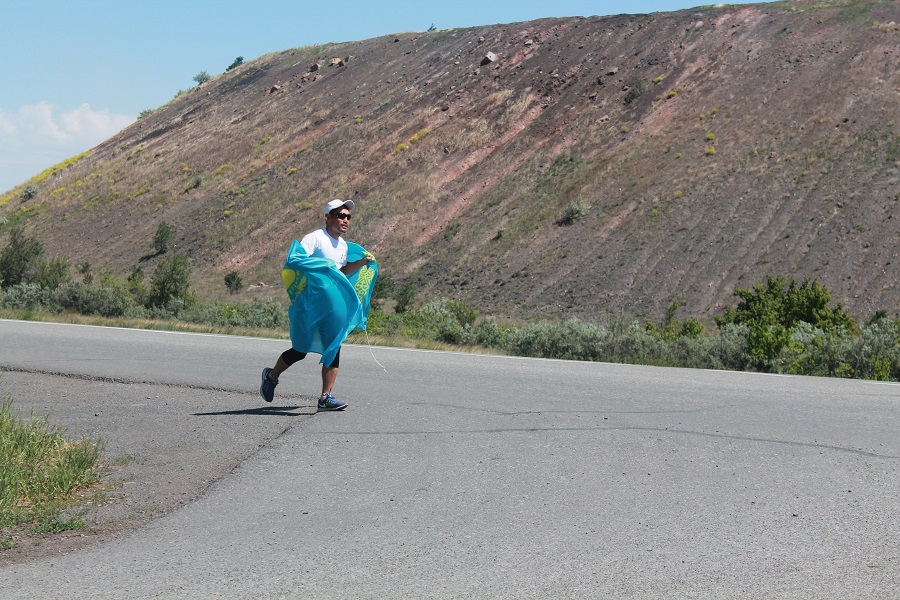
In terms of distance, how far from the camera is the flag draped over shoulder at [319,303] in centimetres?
Result: 853

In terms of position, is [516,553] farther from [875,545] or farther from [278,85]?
[278,85]

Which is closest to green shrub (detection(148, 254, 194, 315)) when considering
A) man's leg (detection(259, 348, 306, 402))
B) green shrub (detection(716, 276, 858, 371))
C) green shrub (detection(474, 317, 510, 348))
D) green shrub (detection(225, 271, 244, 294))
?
green shrub (detection(474, 317, 510, 348))

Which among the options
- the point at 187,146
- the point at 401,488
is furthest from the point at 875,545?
the point at 187,146

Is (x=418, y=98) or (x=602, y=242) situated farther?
(x=418, y=98)

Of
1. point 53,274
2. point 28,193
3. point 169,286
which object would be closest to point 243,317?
point 169,286

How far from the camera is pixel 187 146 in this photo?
77.8 meters

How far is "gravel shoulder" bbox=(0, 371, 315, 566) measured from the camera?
546 cm

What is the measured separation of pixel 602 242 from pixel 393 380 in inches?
1312

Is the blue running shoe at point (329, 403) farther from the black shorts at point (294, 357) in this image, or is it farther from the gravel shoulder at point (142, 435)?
the black shorts at point (294, 357)

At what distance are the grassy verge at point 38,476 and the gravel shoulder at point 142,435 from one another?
0.27 ft

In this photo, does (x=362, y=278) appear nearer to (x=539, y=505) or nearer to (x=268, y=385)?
(x=268, y=385)

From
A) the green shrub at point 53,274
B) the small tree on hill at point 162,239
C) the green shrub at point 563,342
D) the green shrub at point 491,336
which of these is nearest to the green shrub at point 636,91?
the small tree on hill at point 162,239

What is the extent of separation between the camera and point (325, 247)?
8.65 metres

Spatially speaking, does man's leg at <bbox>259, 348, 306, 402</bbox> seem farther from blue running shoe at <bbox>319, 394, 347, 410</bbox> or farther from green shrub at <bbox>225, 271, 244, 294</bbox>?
green shrub at <bbox>225, 271, 244, 294</bbox>
